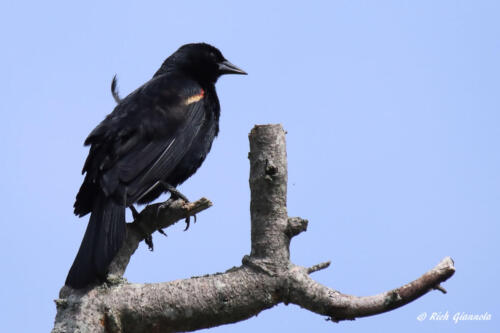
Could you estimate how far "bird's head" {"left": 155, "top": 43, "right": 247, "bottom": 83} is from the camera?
578 centimetres

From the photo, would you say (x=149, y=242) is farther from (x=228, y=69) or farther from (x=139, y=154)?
(x=228, y=69)

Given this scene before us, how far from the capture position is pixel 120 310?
10.6 ft

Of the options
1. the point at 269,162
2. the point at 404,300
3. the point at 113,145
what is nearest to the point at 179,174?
the point at 113,145

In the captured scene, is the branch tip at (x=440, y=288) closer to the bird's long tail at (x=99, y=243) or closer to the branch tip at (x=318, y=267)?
the branch tip at (x=318, y=267)

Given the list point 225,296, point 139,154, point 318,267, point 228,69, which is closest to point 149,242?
point 139,154

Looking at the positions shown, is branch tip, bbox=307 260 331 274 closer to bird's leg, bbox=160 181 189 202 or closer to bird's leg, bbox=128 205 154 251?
bird's leg, bbox=128 205 154 251

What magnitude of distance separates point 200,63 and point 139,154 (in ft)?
5.92

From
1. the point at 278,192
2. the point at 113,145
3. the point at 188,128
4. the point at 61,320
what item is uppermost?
the point at 188,128

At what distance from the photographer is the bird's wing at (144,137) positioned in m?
4.08

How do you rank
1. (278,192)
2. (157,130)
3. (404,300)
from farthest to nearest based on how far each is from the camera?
(157,130), (278,192), (404,300)

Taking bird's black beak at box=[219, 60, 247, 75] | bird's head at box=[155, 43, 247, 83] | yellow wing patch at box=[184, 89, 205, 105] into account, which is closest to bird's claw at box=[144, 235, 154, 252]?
yellow wing patch at box=[184, 89, 205, 105]

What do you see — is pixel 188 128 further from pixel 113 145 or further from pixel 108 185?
pixel 108 185

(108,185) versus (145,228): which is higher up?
(108,185)

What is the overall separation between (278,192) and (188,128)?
1.59 metres
